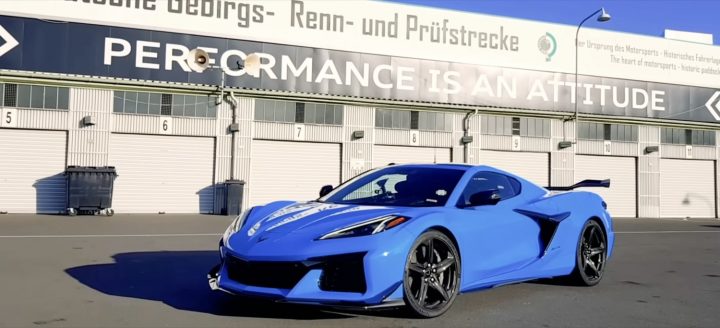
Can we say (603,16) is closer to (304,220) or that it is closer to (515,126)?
(515,126)

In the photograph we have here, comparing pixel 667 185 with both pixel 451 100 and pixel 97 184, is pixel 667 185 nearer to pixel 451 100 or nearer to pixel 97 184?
pixel 451 100

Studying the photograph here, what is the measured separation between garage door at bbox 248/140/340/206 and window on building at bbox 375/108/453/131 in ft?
7.26

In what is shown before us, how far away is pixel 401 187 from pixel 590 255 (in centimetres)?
236

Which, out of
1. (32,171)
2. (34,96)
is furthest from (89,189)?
(34,96)

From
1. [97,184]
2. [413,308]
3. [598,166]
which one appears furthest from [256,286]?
[598,166]

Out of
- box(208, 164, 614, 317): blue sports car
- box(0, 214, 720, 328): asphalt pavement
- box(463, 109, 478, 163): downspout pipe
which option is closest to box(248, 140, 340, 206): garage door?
box(463, 109, 478, 163): downspout pipe

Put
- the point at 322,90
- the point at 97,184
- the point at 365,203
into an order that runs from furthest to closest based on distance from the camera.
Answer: the point at 322,90 → the point at 97,184 → the point at 365,203

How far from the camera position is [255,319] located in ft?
14.6

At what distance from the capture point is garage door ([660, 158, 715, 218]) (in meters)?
28.9

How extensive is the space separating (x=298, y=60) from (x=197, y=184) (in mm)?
6094

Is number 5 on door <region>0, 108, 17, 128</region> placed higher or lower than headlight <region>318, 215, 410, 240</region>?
higher

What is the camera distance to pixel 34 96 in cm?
2022

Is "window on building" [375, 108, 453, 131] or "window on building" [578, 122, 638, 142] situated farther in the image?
"window on building" [578, 122, 638, 142]

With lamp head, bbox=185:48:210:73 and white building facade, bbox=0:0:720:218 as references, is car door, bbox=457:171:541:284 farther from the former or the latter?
lamp head, bbox=185:48:210:73
